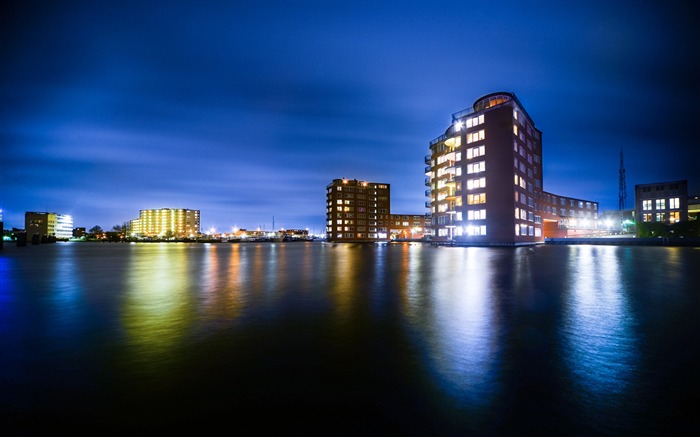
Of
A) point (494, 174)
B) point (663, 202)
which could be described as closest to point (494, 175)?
point (494, 174)

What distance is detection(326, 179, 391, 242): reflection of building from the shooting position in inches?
6585

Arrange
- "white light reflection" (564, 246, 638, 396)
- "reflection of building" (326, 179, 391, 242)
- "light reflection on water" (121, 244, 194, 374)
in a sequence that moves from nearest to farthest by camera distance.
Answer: "white light reflection" (564, 246, 638, 396), "light reflection on water" (121, 244, 194, 374), "reflection of building" (326, 179, 391, 242)

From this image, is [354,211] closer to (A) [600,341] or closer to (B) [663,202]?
(B) [663,202]

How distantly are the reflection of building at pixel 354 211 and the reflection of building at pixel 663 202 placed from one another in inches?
4113

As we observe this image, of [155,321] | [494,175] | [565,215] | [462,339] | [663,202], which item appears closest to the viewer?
[462,339]

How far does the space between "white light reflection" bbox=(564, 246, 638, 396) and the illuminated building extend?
55.4 m

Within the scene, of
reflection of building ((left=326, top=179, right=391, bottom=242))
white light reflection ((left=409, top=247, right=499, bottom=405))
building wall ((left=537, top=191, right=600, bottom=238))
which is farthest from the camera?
reflection of building ((left=326, top=179, right=391, bottom=242))

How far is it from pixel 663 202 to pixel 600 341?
136649mm

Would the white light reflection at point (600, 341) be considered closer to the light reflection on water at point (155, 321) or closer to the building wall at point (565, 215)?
the light reflection on water at point (155, 321)

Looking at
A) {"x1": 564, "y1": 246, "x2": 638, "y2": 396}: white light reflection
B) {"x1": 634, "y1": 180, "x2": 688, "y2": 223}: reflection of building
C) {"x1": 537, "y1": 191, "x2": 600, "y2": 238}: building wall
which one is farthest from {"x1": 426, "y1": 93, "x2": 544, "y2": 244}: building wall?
{"x1": 634, "y1": 180, "x2": 688, "y2": 223}: reflection of building

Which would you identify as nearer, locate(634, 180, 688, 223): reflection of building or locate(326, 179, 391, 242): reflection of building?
locate(634, 180, 688, 223): reflection of building

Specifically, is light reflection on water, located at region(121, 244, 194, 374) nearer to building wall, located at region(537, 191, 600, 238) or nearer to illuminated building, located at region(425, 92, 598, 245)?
illuminated building, located at region(425, 92, 598, 245)

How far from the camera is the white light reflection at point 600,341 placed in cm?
502

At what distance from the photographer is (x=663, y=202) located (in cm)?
10675
